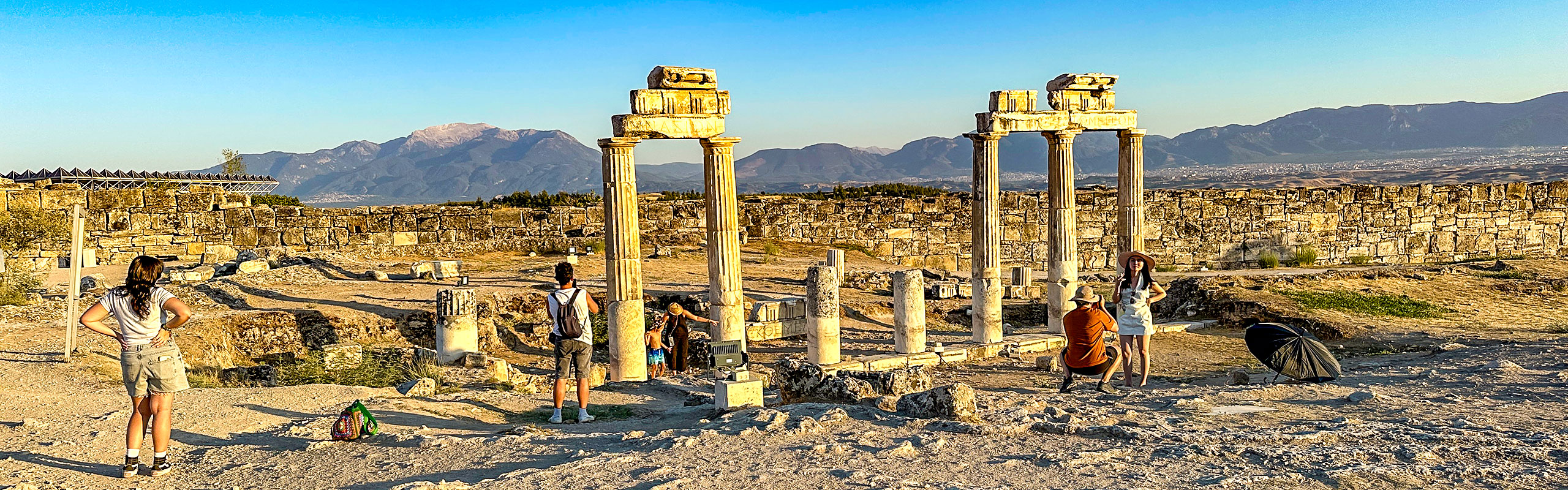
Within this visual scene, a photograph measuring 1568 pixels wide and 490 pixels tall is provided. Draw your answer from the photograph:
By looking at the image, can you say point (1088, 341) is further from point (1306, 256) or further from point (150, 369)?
point (1306, 256)

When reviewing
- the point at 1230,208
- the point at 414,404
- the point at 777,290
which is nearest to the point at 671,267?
the point at 777,290

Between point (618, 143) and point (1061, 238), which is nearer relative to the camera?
point (618, 143)

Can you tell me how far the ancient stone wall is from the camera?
22.1 m

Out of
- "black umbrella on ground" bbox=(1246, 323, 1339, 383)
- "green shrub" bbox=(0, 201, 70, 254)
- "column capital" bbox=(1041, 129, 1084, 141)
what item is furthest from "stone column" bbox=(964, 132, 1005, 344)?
"green shrub" bbox=(0, 201, 70, 254)

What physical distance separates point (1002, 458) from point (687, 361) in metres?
7.85

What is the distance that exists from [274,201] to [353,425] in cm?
1884

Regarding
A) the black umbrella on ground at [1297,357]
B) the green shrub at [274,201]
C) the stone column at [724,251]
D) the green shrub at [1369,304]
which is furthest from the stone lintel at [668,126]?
the green shrub at [274,201]

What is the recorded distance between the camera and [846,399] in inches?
344

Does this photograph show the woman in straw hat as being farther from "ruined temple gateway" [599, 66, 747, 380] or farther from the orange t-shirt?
"ruined temple gateway" [599, 66, 747, 380]

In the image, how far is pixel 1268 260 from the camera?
2431cm

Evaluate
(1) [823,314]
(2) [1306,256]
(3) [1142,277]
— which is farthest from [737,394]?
(2) [1306,256]

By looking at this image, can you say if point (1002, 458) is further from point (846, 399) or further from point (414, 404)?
point (414, 404)

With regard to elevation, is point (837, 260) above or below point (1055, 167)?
below

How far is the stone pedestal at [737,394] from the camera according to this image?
28.4 feet
